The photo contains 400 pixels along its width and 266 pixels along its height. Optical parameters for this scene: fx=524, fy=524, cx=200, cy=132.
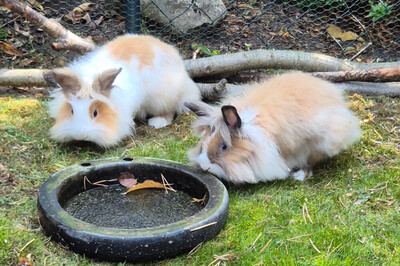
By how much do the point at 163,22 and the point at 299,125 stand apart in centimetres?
302

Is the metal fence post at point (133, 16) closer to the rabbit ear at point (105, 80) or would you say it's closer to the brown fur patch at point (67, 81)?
the rabbit ear at point (105, 80)

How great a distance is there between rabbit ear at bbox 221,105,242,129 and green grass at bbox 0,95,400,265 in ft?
1.36

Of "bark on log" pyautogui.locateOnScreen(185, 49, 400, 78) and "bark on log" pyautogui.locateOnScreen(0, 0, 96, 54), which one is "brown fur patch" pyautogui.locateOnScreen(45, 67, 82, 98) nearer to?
"bark on log" pyautogui.locateOnScreen(0, 0, 96, 54)

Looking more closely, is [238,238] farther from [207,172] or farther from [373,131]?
[373,131]

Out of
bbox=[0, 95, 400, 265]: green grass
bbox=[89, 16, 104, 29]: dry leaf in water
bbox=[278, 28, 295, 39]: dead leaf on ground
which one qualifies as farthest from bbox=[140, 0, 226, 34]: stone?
bbox=[0, 95, 400, 265]: green grass

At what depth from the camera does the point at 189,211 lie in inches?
111

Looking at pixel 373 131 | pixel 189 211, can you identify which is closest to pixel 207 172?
pixel 189 211

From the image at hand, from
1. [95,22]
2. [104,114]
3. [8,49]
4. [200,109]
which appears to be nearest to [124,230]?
[200,109]

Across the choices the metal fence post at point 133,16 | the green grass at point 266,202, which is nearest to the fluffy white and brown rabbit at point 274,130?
the green grass at point 266,202

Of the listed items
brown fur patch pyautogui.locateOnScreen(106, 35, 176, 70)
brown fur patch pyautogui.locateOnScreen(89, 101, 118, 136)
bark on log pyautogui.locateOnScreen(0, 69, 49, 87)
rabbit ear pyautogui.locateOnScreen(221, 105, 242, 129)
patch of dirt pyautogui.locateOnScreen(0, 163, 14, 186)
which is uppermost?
rabbit ear pyautogui.locateOnScreen(221, 105, 242, 129)

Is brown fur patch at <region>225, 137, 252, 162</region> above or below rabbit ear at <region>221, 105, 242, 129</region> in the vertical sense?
below

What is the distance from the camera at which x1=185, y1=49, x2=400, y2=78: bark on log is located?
4.81 m

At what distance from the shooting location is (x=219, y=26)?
6020mm

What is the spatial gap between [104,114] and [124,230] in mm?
1378
